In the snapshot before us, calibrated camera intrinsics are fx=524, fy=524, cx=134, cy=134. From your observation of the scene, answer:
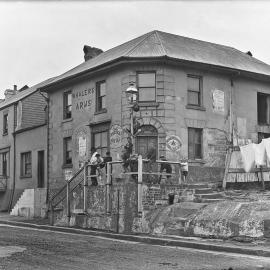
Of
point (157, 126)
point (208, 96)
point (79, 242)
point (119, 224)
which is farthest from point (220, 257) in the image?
point (208, 96)

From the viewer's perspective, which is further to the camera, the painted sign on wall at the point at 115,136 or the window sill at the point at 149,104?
the painted sign on wall at the point at 115,136

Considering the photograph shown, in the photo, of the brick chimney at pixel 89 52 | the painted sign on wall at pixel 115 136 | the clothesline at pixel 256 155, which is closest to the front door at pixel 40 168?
the brick chimney at pixel 89 52

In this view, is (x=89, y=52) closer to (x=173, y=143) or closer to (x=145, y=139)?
(x=145, y=139)

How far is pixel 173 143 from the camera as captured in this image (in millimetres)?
23375

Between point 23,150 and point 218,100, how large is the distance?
1397 cm

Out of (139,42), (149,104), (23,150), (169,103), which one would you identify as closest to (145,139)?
(149,104)

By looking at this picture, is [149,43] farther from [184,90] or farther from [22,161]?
[22,161]

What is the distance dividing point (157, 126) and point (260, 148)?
507 centimetres

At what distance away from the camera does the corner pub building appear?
23422 millimetres

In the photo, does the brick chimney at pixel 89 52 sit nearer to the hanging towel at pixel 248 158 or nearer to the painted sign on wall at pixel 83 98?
the painted sign on wall at pixel 83 98

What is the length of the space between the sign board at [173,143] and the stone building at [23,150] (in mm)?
9117

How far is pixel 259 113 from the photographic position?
27.4 m

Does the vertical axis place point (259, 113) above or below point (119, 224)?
above

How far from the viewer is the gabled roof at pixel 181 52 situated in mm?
23880
